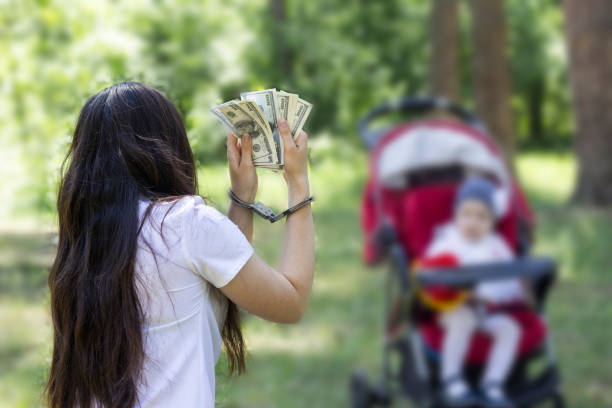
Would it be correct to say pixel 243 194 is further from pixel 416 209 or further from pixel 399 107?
pixel 399 107

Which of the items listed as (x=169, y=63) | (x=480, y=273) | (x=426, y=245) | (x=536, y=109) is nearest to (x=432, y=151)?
(x=426, y=245)

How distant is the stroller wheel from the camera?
387 centimetres

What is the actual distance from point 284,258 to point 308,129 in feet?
2.04

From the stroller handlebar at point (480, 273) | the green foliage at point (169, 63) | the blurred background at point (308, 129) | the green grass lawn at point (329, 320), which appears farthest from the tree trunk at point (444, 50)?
the stroller handlebar at point (480, 273)

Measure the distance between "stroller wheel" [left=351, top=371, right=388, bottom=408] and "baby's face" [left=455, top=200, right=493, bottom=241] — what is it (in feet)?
3.12

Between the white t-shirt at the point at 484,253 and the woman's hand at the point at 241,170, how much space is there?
229 cm

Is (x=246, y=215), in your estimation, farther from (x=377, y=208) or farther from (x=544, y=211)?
(x=544, y=211)

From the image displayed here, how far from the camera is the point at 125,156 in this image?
4.54 ft

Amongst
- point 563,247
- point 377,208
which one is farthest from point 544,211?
point 377,208

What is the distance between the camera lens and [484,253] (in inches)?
149

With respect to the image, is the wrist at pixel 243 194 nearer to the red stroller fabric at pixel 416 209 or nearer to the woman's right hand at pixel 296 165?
the woman's right hand at pixel 296 165

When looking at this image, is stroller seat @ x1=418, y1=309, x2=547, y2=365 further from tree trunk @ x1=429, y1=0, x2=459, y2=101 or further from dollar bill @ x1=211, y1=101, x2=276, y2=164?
tree trunk @ x1=429, y1=0, x2=459, y2=101

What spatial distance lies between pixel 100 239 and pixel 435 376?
2472 mm

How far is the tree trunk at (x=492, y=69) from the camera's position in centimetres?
876
